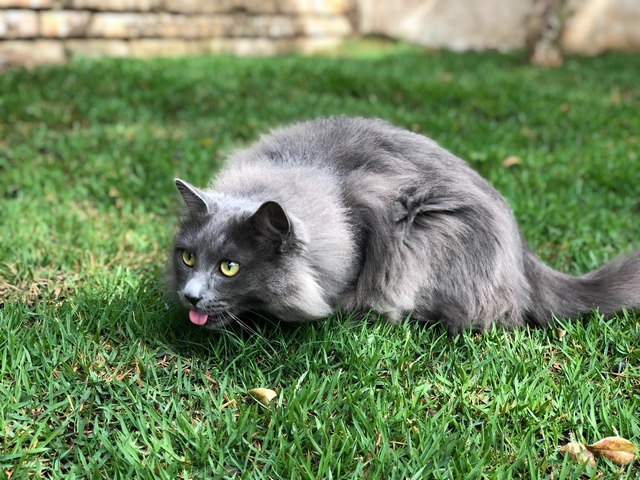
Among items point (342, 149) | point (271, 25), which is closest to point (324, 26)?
point (271, 25)

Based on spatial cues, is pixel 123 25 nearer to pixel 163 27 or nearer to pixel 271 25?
pixel 163 27

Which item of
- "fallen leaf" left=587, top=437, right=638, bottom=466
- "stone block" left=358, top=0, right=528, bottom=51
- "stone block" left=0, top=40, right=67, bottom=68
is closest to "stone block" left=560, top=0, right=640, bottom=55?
"stone block" left=358, top=0, right=528, bottom=51

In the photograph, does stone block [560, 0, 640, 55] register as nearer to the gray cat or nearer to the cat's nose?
the gray cat

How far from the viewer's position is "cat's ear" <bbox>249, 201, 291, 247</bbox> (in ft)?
8.16

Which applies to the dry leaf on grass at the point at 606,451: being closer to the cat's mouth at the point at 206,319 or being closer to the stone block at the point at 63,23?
the cat's mouth at the point at 206,319

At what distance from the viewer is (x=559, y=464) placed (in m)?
2.23

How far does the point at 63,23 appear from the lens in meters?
8.20

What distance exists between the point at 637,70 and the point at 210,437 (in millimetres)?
9483

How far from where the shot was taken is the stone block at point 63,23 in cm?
799

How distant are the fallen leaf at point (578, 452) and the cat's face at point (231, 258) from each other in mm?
1247

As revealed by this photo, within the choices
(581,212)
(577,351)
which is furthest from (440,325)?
(581,212)

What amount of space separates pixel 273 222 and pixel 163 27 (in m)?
8.09

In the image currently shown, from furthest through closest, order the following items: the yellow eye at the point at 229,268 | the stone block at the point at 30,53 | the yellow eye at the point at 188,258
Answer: the stone block at the point at 30,53
the yellow eye at the point at 188,258
the yellow eye at the point at 229,268

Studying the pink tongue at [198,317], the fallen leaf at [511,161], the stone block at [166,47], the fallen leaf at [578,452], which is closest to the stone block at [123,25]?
the stone block at [166,47]
